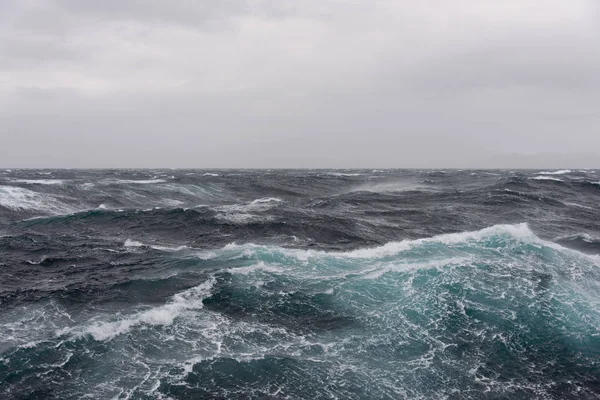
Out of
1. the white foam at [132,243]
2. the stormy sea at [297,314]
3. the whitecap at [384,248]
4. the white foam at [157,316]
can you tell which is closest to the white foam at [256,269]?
the stormy sea at [297,314]

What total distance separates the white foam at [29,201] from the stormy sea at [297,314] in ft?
37.4

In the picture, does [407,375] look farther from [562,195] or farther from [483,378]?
[562,195]

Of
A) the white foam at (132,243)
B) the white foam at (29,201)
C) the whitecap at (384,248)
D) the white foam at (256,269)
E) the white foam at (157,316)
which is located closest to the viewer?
the white foam at (157,316)

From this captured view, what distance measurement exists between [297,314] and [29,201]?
44215 mm

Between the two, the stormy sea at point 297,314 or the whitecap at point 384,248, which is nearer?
the stormy sea at point 297,314

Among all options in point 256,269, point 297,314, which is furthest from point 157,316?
point 256,269

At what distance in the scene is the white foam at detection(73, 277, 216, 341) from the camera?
666 inches

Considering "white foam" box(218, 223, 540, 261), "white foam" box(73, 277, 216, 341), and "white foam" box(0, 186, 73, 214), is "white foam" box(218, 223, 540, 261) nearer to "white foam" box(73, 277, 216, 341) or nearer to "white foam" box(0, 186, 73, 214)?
A: "white foam" box(73, 277, 216, 341)

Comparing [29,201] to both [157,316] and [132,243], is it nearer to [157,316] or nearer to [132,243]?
[132,243]

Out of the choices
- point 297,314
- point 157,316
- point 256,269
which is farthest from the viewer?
point 256,269

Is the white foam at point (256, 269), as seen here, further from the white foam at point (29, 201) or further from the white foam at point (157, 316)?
the white foam at point (29, 201)

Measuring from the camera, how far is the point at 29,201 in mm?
49688

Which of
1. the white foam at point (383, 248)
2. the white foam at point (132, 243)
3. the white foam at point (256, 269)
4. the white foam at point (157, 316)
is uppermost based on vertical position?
the white foam at point (383, 248)

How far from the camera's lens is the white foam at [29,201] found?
47062 mm
